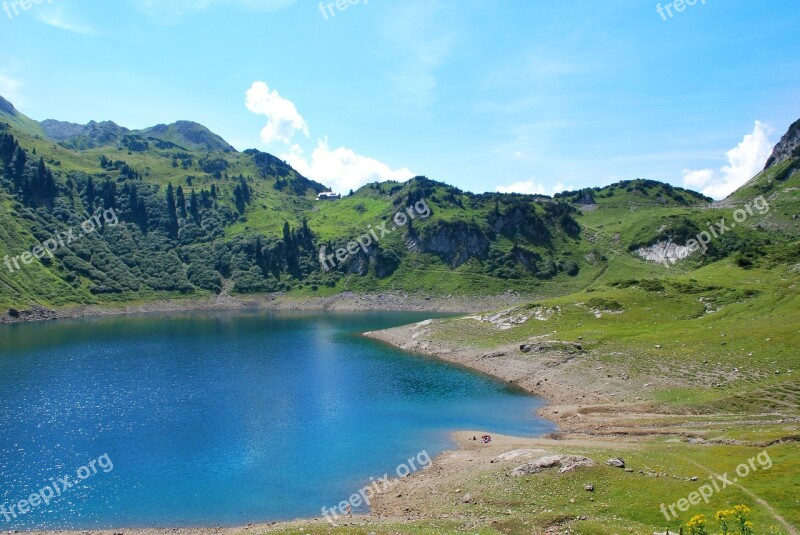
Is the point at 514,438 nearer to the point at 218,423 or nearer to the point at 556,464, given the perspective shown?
the point at 556,464

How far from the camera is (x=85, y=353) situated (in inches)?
4771

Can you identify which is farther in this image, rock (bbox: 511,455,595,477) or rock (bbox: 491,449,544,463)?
rock (bbox: 491,449,544,463)

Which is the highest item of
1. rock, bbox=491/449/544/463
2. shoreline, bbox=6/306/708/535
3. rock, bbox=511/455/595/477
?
rock, bbox=511/455/595/477

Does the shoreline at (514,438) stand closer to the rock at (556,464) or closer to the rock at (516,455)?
the rock at (516,455)

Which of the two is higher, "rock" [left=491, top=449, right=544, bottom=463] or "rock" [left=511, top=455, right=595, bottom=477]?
"rock" [left=511, top=455, right=595, bottom=477]

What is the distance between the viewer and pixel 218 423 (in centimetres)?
6931

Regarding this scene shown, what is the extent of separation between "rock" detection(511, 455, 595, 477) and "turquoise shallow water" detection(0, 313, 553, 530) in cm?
1549

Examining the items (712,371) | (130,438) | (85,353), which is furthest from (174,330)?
(712,371)

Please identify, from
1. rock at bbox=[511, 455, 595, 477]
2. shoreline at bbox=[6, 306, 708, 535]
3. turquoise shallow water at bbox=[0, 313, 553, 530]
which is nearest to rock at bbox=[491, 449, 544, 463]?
shoreline at bbox=[6, 306, 708, 535]

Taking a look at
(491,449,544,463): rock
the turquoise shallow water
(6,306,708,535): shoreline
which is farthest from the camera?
(491,449,544,463): rock

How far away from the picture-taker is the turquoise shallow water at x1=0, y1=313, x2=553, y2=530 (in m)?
46.7

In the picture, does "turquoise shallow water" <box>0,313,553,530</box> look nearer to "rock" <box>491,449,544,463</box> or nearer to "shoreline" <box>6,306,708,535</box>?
"shoreline" <box>6,306,708,535</box>

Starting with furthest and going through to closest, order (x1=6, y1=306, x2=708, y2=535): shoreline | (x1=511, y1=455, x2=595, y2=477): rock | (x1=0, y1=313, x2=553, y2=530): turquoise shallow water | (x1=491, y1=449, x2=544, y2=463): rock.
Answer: (x1=491, y1=449, x2=544, y2=463): rock → (x1=0, y1=313, x2=553, y2=530): turquoise shallow water → (x1=511, y1=455, x2=595, y2=477): rock → (x1=6, y1=306, x2=708, y2=535): shoreline

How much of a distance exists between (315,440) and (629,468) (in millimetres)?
A: 36903
